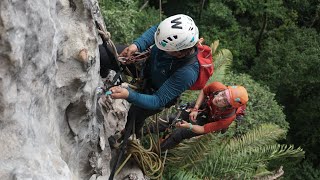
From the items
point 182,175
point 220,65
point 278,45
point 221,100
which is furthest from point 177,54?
point 278,45

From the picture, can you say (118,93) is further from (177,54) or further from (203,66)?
(203,66)

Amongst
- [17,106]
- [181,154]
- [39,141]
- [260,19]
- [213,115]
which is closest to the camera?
[17,106]

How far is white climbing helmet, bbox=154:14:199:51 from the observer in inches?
163

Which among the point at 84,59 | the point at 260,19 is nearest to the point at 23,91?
the point at 84,59

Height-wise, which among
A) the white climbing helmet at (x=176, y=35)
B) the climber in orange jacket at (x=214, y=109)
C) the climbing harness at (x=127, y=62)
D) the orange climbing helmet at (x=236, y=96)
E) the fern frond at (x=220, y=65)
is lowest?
the fern frond at (x=220, y=65)

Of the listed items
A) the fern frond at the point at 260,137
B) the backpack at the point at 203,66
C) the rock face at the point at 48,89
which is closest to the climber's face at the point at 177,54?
the backpack at the point at 203,66

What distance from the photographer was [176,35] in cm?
414

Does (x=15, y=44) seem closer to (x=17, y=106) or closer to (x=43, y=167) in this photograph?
(x=17, y=106)

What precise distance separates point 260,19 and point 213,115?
1427cm

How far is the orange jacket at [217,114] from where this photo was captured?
5031 millimetres

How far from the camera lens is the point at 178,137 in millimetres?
5770

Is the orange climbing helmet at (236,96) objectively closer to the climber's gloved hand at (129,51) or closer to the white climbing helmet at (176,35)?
the white climbing helmet at (176,35)

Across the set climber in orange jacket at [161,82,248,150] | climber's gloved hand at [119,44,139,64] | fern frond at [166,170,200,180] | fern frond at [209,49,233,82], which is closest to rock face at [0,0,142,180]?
climber's gloved hand at [119,44,139,64]

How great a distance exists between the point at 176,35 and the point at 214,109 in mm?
1256
